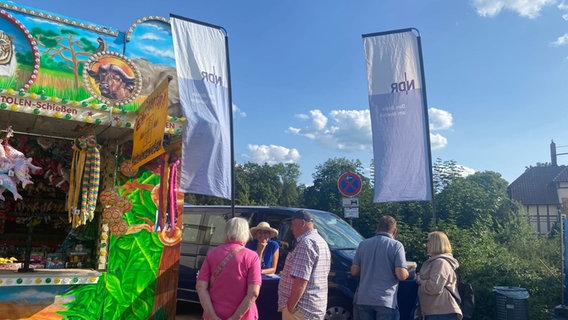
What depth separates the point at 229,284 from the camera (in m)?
3.47

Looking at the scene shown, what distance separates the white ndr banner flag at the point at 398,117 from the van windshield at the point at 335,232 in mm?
875

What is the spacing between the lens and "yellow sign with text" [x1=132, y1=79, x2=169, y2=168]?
4289 millimetres

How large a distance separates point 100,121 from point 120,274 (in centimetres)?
195

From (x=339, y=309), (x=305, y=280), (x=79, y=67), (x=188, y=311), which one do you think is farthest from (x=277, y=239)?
(x=79, y=67)

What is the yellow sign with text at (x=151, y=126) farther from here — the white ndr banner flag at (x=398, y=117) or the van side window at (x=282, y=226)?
the white ndr banner flag at (x=398, y=117)

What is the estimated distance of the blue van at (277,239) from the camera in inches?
227

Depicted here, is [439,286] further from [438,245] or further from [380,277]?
[380,277]

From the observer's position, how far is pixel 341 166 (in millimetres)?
41656

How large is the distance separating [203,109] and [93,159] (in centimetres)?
147

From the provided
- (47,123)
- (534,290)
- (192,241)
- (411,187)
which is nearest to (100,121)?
(47,123)

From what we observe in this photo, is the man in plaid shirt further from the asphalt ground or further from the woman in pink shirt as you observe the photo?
the asphalt ground

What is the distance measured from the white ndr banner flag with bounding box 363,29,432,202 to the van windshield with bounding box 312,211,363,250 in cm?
87

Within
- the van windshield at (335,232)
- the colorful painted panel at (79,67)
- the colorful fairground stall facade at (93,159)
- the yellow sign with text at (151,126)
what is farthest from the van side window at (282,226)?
the yellow sign with text at (151,126)

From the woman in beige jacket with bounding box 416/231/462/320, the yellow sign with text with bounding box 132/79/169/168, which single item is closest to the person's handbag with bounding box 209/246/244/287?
the yellow sign with text with bounding box 132/79/169/168
